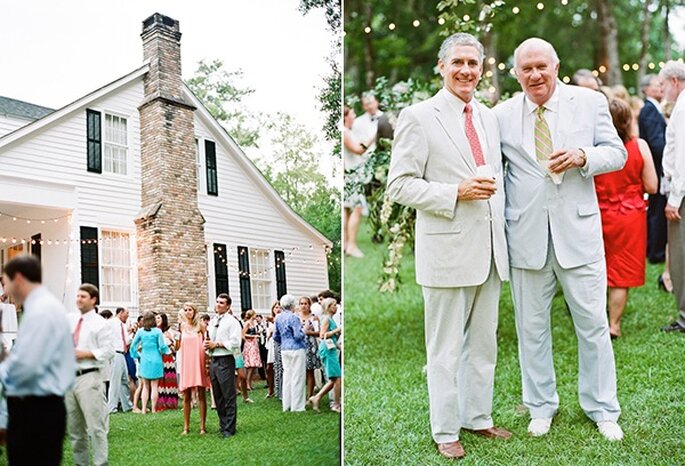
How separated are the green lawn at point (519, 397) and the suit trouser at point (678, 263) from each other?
0.21m

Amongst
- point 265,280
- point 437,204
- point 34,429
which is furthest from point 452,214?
point 34,429

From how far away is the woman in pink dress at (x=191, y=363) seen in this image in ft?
9.22

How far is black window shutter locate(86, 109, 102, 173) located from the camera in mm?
2713

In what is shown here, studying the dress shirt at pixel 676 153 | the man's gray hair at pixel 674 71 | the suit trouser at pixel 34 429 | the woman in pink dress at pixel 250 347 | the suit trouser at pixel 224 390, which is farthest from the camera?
the man's gray hair at pixel 674 71

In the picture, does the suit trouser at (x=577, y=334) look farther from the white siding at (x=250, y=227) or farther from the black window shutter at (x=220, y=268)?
the black window shutter at (x=220, y=268)

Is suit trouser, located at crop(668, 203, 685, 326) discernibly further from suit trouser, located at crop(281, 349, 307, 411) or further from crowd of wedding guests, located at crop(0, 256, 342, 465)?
suit trouser, located at crop(281, 349, 307, 411)

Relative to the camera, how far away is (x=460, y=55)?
11.6 feet

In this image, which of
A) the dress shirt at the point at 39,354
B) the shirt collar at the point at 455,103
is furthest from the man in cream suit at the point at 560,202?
the dress shirt at the point at 39,354

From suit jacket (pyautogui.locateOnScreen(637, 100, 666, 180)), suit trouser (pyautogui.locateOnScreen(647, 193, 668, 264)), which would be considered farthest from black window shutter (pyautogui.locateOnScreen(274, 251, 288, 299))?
suit trouser (pyautogui.locateOnScreen(647, 193, 668, 264))

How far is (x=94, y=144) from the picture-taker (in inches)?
107

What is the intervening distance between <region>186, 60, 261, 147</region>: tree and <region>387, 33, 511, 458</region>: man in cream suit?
708 millimetres


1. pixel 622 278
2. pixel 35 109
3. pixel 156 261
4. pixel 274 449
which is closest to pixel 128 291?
pixel 156 261

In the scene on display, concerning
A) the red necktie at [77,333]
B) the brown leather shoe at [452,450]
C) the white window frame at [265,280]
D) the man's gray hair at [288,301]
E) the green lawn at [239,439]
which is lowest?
the brown leather shoe at [452,450]

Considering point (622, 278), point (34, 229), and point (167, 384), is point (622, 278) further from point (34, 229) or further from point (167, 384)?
point (34, 229)
